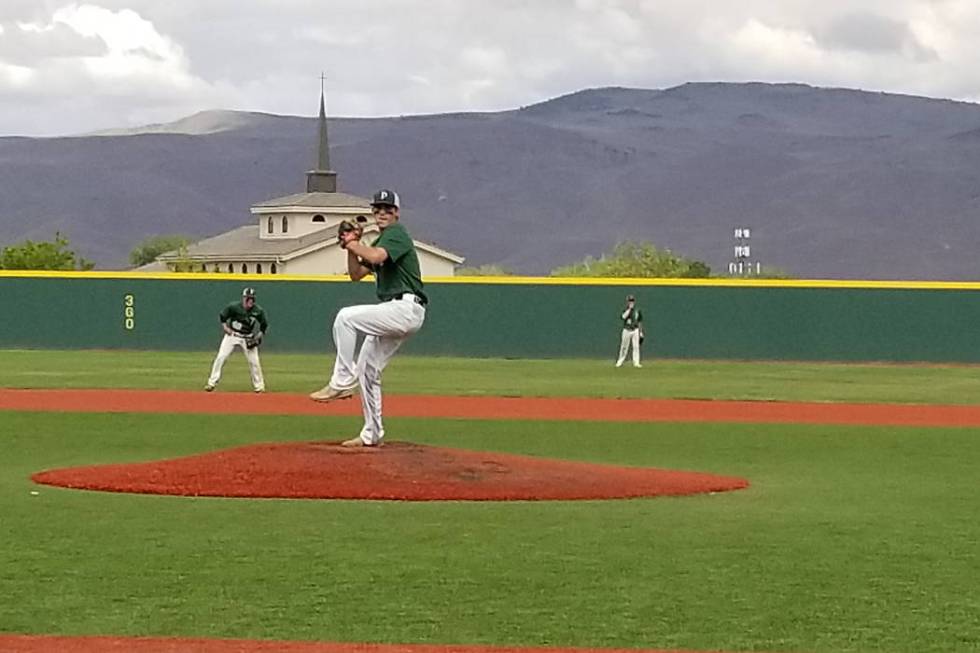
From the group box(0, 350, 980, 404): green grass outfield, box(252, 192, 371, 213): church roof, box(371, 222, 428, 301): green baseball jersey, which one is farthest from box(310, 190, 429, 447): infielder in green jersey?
box(252, 192, 371, 213): church roof

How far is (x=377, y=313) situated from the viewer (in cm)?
1230

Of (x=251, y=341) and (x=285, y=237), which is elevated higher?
(x=285, y=237)

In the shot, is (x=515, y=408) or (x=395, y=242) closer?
(x=395, y=242)

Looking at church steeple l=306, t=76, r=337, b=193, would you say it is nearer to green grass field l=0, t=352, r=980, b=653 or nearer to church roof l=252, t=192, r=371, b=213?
church roof l=252, t=192, r=371, b=213

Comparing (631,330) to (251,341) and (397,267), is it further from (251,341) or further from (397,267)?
(397,267)

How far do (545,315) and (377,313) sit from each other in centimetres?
3256

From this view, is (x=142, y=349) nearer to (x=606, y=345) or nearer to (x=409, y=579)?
(x=606, y=345)

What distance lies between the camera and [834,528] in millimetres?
10609

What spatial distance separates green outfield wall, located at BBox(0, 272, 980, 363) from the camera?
1703 inches

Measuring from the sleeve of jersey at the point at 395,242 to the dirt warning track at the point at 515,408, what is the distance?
942 centimetres

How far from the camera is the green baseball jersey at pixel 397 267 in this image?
1231 cm

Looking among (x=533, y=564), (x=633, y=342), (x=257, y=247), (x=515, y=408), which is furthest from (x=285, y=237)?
(x=533, y=564)

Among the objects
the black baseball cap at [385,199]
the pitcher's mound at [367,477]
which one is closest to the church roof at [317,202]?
the pitcher's mound at [367,477]

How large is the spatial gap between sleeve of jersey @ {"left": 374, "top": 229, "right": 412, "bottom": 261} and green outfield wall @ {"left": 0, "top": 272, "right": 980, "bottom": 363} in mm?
31420
